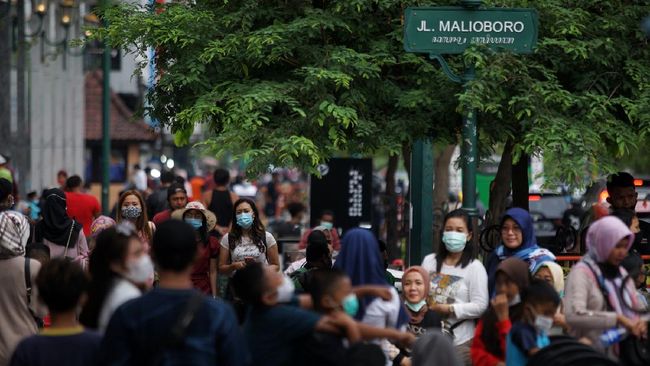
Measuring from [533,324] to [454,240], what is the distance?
2.01m

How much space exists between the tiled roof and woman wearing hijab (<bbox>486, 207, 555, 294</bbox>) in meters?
43.7

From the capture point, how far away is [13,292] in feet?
34.1

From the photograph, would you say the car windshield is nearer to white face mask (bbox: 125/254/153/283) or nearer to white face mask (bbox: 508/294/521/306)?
white face mask (bbox: 508/294/521/306)

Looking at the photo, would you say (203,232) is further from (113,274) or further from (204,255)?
(113,274)

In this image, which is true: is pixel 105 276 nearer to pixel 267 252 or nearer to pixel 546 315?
pixel 546 315

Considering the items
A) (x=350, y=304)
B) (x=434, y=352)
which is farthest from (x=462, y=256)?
(x=434, y=352)

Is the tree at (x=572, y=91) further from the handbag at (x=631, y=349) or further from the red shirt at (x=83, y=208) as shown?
the red shirt at (x=83, y=208)

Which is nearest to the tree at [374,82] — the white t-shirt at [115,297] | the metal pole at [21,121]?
the white t-shirt at [115,297]

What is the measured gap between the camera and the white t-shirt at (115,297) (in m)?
7.82

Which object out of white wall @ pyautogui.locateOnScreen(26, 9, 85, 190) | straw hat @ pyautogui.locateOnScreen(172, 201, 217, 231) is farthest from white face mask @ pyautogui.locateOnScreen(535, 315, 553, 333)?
white wall @ pyautogui.locateOnScreen(26, 9, 85, 190)

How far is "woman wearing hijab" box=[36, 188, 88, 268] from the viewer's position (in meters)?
14.0

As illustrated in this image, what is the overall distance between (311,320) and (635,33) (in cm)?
674

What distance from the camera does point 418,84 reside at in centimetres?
1319

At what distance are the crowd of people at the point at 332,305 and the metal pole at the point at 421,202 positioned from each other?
12.0 feet
